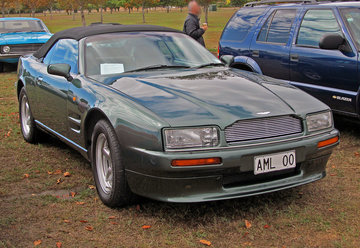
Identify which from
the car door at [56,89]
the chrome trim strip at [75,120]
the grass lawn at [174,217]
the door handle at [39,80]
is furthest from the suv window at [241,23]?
the chrome trim strip at [75,120]

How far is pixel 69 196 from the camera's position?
→ 4277 millimetres

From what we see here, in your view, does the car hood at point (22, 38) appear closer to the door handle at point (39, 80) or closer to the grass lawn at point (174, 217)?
the door handle at point (39, 80)

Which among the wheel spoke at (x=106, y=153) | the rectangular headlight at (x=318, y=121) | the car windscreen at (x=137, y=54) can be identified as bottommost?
the wheel spoke at (x=106, y=153)

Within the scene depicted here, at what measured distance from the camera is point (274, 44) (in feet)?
22.5

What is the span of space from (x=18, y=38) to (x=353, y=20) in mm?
10327

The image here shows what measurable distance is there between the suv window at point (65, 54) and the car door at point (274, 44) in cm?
293

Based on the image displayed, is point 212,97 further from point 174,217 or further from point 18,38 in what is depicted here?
point 18,38

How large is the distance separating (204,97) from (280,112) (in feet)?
1.93

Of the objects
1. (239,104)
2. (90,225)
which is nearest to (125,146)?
(90,225)

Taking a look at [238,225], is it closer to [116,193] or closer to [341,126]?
[116,193]

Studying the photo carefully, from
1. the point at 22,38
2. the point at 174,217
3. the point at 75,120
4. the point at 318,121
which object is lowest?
the point at 174,217

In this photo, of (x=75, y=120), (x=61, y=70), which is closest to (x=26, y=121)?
(x=61, y=70)

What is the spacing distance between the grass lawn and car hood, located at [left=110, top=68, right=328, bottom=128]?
78 centimetres

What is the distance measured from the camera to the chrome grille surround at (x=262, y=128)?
3426mm
